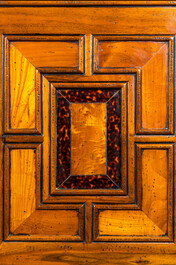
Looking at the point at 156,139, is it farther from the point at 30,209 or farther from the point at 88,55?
the point at 30,209

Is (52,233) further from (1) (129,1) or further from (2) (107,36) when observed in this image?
(1) (129,1)

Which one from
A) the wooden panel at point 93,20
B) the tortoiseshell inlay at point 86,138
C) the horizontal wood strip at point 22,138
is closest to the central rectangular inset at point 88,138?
the tortoiseshell inlay at point 86,138

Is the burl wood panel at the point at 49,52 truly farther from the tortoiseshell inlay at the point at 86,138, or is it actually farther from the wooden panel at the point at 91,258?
the wooden panel at the point at 91,258

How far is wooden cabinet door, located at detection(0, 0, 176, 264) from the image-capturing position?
1.06 meters

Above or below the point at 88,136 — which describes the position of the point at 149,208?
below

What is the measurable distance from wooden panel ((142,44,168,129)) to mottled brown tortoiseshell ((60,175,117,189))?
11.4 inches

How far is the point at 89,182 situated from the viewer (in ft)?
3.54

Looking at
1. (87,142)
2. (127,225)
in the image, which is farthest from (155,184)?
(87,142)

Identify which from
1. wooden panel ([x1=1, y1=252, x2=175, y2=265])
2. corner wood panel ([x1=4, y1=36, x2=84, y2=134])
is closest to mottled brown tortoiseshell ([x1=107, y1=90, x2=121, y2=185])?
corner wood panel ([x1=4, y1=36, x2=84, y2=134])

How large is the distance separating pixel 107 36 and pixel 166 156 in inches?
22.8

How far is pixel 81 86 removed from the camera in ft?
3.50

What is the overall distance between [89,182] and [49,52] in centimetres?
59

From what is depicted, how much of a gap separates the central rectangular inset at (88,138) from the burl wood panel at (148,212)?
19cm

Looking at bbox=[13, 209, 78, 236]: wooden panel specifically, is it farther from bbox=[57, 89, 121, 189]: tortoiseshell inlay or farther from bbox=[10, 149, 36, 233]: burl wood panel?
bbox=[57, 89, 121, 189]: tortoiseshell inlay
